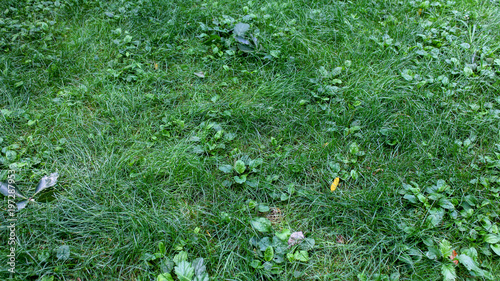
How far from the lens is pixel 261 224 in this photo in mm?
1863

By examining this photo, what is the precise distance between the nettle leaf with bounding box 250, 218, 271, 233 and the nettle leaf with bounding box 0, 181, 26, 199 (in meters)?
1.37

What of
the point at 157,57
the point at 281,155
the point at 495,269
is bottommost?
the point at 495,269

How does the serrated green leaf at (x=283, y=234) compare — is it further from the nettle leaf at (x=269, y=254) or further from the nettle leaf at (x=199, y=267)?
the nettle leaf at (x=199, y=267)

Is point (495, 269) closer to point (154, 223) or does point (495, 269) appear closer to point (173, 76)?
point (154, 223)

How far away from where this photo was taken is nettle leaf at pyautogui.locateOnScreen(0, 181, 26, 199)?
2.01m

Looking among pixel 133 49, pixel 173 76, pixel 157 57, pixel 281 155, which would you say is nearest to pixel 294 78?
pixel 281 155

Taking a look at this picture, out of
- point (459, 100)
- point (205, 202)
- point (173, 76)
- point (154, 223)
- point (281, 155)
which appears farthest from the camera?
point (173, 76)

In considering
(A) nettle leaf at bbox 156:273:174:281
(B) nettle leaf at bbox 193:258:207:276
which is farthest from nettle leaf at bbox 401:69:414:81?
(A) nettle leaf at bbox 156:273:174:281

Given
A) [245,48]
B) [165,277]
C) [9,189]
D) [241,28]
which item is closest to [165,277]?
[165,277]

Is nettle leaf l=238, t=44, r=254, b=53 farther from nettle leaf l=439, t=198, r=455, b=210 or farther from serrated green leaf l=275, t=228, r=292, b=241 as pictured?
nettle leaf l=439, t=198, r=455, b=210

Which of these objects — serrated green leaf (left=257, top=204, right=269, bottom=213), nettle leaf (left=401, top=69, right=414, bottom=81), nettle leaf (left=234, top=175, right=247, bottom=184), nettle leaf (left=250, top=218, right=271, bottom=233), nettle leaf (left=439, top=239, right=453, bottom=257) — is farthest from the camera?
nettle leaf (left=401, top=69, right=414, bottom=81)

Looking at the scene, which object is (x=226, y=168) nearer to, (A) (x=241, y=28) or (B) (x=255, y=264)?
(B) (x=255, y=264)

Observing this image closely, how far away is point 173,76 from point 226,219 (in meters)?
1.45

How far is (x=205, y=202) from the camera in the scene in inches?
80.3
